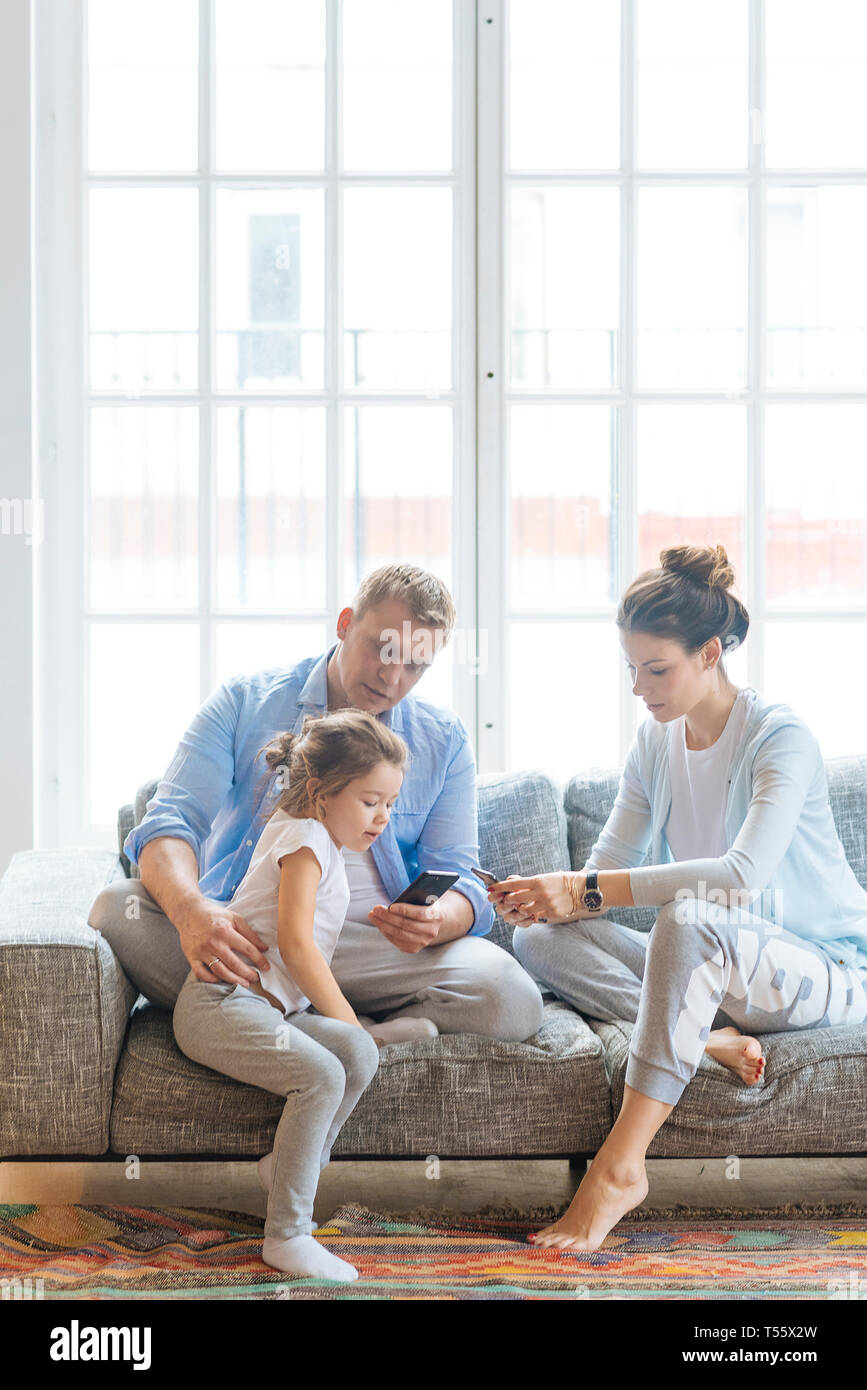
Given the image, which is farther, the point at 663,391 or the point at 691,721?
the point at 663,391

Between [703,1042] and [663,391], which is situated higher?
[663,391]

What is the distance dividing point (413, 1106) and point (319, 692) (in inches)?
26.8

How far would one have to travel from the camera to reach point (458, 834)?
84.9 inches

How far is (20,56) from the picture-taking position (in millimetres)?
2770

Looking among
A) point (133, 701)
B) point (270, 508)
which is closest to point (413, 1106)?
point (133, 701)

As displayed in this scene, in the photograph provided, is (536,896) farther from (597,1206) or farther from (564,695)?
(564,695)

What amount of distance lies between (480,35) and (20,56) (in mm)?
1018

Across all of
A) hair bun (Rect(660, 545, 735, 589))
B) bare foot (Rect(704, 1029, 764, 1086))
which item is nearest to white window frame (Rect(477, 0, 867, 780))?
hair bun (Rect(660, 545, 735, 589))

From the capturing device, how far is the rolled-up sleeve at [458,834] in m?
2.13

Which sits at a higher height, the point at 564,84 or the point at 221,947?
the point at 564,84

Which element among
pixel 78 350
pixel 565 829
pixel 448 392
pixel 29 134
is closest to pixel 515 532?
pixel 448 392
